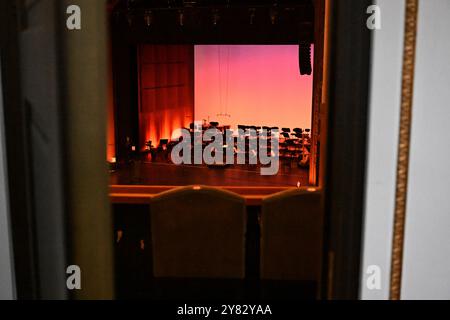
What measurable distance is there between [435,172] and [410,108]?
197 millimetres

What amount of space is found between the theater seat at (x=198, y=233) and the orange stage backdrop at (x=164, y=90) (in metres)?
10.4

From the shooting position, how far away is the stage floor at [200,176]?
1038 cm

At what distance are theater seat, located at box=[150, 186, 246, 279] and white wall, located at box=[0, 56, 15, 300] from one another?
1.26 m

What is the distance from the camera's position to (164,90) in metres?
14.1

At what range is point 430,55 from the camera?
1355 mm

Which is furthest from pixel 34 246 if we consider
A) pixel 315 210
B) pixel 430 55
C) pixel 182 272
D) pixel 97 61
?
pixel 315 210

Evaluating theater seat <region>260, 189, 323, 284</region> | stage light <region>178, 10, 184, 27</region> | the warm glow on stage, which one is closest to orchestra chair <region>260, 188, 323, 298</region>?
theater seat <region>260, 189, 323, 284</region>

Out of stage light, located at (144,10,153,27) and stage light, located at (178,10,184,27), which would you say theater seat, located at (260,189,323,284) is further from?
stage light, located at (144,10,153,27)

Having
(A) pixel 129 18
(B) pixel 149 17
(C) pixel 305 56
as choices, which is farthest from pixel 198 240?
(A) pixel 129 18

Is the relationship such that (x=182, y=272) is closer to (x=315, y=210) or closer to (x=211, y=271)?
(x=211, y=271)

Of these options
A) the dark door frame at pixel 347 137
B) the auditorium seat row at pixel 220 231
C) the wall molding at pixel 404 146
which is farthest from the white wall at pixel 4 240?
the auditorium seat row at pixel 220 231

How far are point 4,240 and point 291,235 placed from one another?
67.6 inches

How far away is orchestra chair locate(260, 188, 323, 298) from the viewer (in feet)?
9.09
